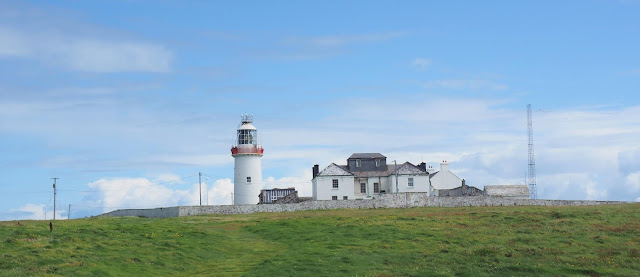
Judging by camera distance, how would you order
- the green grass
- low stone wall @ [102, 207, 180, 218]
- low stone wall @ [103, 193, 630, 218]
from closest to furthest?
the green grass → low stone wall @ [102, 207, 180, 218] → low stone wall @ [103, 193, 630, 218]

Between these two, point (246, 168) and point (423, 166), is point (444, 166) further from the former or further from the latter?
point (246, 168)

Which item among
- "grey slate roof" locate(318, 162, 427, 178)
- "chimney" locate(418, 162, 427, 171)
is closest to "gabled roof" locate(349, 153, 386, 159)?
"grey slate roof" locate(318, 162, 427, 178)

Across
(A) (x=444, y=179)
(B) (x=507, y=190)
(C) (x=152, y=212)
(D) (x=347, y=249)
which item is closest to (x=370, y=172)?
(A) (x=444, y=179)

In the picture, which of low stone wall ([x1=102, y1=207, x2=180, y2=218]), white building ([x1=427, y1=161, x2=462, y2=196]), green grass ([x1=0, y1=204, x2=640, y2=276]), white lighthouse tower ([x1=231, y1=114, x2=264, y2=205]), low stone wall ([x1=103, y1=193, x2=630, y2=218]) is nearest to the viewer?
green grass ([x1=0, y1=204, x2=640, y2=276])

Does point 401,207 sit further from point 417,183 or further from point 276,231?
point 276,231

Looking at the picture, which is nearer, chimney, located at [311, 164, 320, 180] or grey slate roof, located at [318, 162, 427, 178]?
grey slate roof, located at [318, 162, 427, 178]

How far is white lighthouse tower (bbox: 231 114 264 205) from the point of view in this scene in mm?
95125

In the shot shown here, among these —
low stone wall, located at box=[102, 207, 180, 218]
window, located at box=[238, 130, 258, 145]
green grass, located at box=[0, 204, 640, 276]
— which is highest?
window, located at box=[238, 130, 258, 145]

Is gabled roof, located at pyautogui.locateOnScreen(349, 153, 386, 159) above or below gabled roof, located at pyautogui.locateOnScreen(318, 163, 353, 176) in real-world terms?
above

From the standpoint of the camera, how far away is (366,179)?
98.3 m

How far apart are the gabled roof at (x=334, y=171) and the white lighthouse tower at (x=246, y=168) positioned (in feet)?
30.1

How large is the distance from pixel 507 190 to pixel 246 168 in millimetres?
37820

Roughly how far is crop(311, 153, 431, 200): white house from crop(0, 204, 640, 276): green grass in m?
38.1

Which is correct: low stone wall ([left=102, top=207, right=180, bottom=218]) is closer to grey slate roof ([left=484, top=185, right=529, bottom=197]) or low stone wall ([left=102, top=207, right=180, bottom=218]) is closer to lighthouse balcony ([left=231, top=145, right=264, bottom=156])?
lighthouse balcony ([left=231, top=145, right=264, bottom=156])
